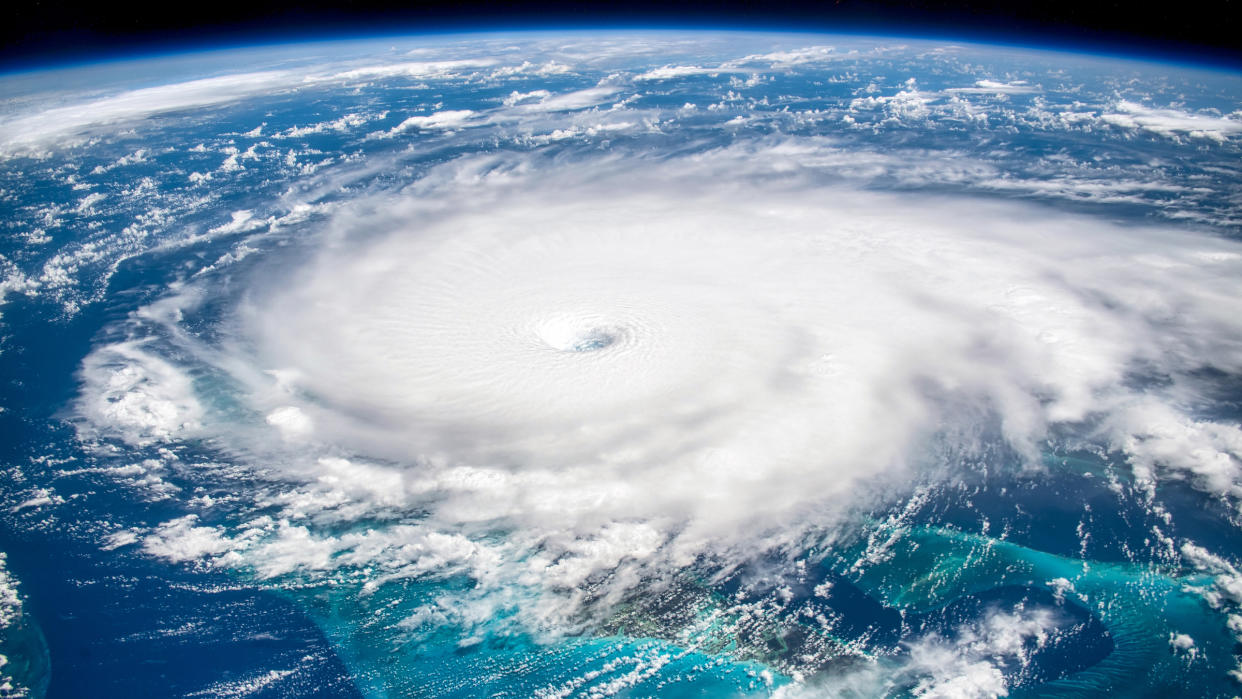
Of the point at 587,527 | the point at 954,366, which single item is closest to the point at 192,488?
the point at 587,527

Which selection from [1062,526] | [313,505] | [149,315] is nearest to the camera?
[1062,526]

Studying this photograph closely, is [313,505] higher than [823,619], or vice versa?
[313,505]

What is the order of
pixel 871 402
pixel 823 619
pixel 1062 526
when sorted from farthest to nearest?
pixel 871 402 < pixel 1062 526 < pixel 823 619

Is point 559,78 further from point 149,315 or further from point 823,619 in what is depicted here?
point 823,619

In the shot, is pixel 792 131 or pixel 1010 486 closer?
pixel 1010 486

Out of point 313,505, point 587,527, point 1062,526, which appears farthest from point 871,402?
point 313,505

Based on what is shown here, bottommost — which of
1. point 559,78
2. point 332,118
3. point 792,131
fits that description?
point 792,131

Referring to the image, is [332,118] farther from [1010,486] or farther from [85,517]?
[1010,486]
